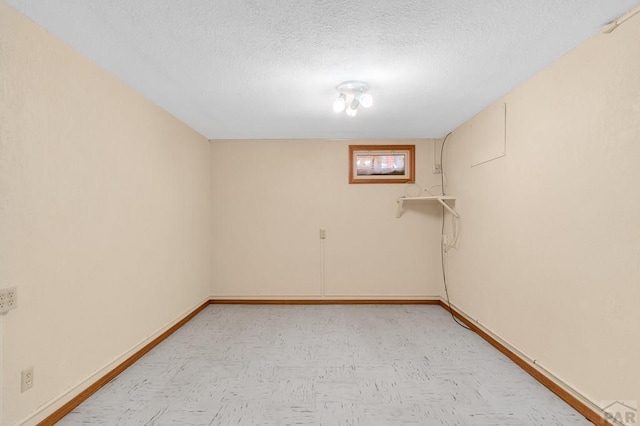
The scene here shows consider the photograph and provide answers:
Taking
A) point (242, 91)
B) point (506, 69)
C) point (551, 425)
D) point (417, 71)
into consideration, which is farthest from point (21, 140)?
point (551, 425)

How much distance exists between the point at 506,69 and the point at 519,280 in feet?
5.32

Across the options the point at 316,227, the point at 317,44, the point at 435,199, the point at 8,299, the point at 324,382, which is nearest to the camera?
the point at 8,299

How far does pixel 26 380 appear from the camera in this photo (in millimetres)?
1611

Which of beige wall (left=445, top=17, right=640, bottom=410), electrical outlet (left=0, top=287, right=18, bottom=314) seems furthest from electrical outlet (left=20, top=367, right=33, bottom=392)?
beige wall (left=445, top=17, right=640, bottom=410)

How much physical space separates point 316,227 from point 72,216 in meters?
2.77

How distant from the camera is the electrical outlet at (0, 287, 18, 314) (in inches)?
58.3

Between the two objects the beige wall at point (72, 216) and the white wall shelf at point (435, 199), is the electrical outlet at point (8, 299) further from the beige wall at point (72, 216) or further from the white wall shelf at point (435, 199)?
the white wall shelf at point (435, 199)

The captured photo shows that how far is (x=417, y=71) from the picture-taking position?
225 cm

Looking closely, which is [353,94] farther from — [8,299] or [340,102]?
[8,299]

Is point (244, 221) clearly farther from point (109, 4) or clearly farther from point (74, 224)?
point (109, 4)

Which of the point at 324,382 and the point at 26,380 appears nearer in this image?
the point at 26,380

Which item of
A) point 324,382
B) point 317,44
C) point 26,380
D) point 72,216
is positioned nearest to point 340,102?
point 317,44

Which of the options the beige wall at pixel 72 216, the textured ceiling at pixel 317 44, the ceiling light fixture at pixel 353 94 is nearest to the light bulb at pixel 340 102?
the ceiling light fixture at pixel 353 94

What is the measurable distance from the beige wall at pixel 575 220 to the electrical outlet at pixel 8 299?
3.11 m
